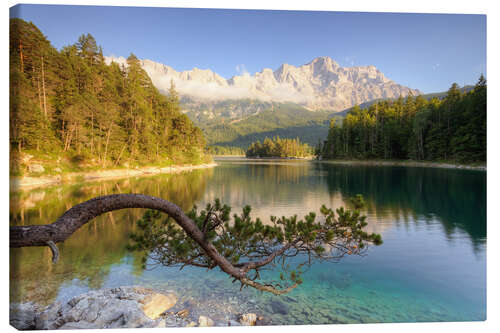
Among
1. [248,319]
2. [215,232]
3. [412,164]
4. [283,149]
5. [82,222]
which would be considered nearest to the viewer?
[82,222]

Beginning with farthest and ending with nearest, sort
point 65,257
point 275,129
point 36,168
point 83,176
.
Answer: point 275,129, point 83,176, point 36,168, point 65,257

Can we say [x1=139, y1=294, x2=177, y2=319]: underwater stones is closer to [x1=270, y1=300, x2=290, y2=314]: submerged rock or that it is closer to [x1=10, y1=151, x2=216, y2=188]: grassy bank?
[x1=270, y1=300, x2=290, y2=314]: submerged rock

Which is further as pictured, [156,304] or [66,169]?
[66,169]

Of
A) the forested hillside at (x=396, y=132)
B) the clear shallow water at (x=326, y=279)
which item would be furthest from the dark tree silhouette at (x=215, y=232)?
the forested hillside at (x=396, y=132)

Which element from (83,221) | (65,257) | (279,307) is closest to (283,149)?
(65,257)

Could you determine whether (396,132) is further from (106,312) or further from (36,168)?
(106,312)

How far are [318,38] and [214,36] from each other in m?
2.29

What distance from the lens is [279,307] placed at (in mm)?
2945

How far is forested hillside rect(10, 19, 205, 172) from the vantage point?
5.62m

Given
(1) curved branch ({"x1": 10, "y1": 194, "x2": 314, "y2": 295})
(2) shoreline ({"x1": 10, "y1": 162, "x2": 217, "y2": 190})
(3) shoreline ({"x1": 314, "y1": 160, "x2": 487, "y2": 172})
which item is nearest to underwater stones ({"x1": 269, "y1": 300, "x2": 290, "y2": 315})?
(1) curved branch ({"x1": 10, "y1": 194, "x2": 314, "y2": 295})

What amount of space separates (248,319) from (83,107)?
1572cm

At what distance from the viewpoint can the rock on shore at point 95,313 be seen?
249 centimetres

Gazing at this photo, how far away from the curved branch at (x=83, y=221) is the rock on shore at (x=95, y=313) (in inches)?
68.9
